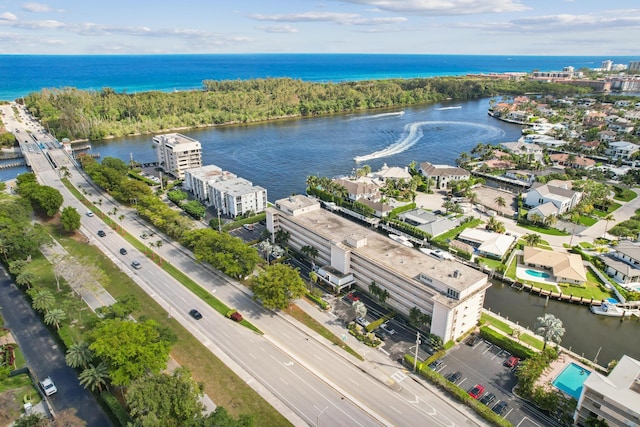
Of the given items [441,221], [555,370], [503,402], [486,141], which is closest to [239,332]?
[503,402]

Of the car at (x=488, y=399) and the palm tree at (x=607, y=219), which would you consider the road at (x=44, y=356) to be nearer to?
the car at (x=488, y=399)

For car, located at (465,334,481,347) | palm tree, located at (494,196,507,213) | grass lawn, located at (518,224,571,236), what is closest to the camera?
car, located at (465,334,481,347)

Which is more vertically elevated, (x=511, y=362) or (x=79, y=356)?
(x=79, y=356)

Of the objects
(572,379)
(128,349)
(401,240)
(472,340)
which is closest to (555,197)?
(401,240)

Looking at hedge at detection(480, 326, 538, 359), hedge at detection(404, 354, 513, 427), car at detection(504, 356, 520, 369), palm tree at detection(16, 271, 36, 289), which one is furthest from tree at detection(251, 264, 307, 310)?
palm tree at detection(16, 271, 36, 289)

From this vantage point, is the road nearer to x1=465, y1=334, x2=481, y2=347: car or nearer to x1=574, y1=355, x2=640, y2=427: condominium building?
x1=465, y1=334, x2=481, y2=347: car

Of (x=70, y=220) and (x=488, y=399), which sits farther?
(x=70, y=220)

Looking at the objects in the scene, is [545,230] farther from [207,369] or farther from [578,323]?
[207,369]
